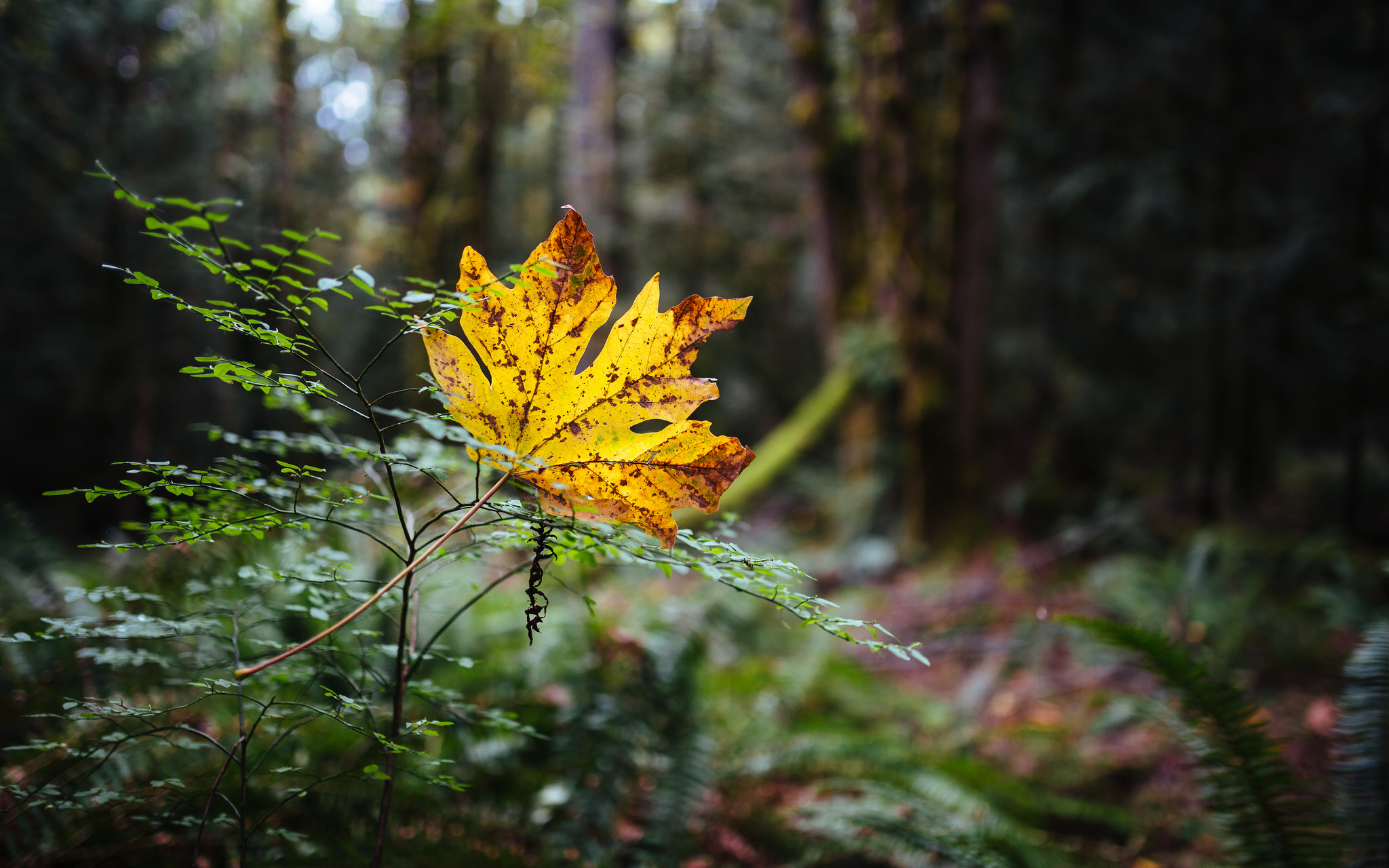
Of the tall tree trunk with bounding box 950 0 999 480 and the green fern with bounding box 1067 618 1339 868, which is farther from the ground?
the tall tree trunk with bounding box 950 0 999 480

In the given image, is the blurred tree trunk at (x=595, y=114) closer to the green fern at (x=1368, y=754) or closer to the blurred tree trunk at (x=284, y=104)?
the blurred tree trunk at (x=284, y=104)

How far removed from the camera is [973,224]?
18.4ft

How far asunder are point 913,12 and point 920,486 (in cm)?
404

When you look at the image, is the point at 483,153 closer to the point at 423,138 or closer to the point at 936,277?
the point at 423,138

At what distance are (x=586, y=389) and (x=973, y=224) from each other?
583 cm

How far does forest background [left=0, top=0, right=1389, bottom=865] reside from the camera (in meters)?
2.77

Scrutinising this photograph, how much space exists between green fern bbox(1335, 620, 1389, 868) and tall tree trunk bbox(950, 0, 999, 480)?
157 inches

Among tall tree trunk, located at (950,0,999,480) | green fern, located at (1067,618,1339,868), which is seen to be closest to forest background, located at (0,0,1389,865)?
tall tree trunk, located at (950,0,999,480)

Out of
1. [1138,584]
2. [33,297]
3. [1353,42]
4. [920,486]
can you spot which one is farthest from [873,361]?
[33,297]

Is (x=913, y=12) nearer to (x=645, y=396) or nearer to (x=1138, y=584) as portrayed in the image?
(x=1138, y=584)

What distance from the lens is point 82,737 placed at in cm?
109

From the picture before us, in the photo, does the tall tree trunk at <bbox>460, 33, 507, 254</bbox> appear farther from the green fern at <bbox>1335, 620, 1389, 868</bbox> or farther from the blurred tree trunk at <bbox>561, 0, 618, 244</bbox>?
the green fern at <bbox>1335, 620, 1389, 868</bbox>

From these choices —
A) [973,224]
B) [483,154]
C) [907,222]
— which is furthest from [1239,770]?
[483,154]

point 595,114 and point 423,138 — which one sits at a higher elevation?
point 423,138
